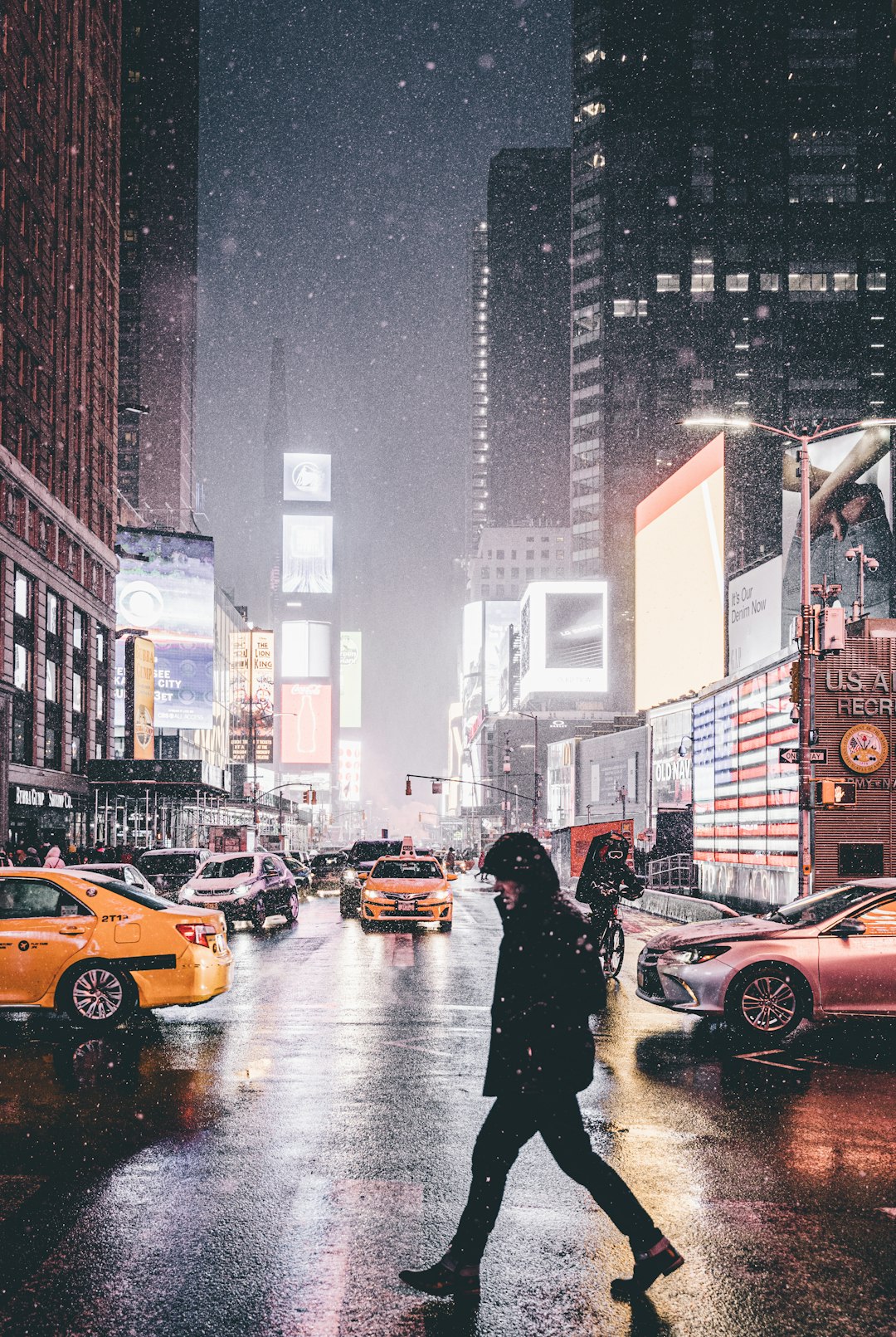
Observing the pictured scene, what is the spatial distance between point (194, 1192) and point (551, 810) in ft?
381

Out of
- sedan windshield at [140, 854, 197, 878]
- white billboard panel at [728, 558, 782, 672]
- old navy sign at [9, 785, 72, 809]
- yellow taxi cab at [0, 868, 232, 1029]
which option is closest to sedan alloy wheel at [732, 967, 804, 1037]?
yellow taxi cab at [0, 868, 232, 1029]

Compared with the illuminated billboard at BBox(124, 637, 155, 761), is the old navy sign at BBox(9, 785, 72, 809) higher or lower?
lower

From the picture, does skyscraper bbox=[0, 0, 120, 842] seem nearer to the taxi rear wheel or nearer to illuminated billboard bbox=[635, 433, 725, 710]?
illuminated billboard bbox=[635, 433, 725, 710]

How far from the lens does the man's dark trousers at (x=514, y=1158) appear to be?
4.79m

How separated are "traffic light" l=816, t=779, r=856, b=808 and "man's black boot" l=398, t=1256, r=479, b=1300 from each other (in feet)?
55.5

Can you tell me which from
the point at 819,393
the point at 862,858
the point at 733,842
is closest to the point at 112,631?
the point at 733,842

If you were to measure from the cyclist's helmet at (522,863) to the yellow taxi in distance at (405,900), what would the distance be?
18.9 meters

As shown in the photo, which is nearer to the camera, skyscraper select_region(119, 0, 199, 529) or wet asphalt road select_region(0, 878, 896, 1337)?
wet asphalt road select_region(0, 878, 896, 1337)

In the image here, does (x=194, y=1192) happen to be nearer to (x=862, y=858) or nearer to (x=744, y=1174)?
(x=744, y=1174)

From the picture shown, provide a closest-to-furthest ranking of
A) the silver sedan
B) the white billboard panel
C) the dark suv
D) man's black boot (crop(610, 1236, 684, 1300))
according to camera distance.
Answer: man's black boot (crop(610, 1236, 684, 1300))
the silver sedan
the dark suv
the white billboard panel

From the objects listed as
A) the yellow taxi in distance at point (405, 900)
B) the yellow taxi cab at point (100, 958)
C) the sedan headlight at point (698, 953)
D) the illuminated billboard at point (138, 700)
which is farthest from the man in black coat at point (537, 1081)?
the illuminated billboard at point (138, 700)

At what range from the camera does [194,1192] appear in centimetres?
631

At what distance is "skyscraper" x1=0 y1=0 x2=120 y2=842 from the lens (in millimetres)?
49312

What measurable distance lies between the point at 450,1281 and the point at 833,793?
1705 cm
